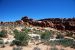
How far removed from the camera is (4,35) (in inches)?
1142

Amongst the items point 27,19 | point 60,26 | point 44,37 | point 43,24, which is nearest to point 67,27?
point 60,26

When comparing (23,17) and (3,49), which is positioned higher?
(23,17)

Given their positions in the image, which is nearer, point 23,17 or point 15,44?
point 15,44

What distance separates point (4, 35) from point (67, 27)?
47.5 metres

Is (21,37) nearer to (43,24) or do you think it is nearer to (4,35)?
(4,35)

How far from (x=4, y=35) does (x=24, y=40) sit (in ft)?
30.7

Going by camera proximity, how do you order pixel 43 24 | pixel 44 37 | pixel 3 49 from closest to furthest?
pixel 3 49
pixel 44 37
pixel 43 24

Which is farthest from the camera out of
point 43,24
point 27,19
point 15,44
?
point 27,19

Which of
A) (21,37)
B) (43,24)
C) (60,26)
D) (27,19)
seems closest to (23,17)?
(27,19)

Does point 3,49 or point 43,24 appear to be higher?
point 43,24

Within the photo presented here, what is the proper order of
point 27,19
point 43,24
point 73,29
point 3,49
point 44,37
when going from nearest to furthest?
point 3,49 < point 44,37 < point 73,29 < point 43,24 < point 27,19

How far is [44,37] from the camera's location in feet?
94.5

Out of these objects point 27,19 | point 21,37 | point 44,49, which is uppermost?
point 27,19

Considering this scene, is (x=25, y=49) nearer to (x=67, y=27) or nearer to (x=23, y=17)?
(x=67, y=27)
